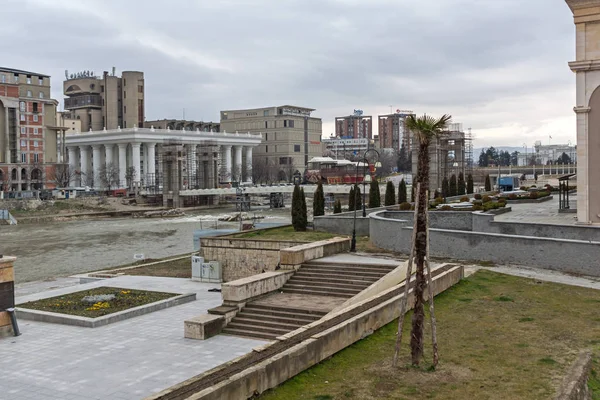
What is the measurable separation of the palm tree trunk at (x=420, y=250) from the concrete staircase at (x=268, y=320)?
16.4ft

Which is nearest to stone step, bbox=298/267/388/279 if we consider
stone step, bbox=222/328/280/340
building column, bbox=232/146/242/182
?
stone step, bbox=222/328/280/340

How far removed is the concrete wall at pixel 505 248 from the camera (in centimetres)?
1942

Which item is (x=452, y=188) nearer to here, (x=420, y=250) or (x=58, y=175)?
(x=420, y=250)

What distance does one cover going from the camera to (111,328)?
16.5 metres

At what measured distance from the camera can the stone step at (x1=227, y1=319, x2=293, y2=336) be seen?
15.2m

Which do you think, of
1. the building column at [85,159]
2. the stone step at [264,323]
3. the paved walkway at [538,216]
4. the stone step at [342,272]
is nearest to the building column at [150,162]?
the building column at [85,159]

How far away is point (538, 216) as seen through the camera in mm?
32219

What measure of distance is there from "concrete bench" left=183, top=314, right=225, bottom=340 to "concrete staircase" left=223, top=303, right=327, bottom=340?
38cm

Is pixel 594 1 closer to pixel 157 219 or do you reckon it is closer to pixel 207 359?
pixel 207 359

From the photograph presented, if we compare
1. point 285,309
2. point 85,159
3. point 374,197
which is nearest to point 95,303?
point 285,309

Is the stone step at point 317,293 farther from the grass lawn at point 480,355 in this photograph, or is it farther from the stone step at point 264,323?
the grass lawn at point 480,355

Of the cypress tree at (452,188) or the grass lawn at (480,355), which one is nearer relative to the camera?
the grass lawn at (480,355)

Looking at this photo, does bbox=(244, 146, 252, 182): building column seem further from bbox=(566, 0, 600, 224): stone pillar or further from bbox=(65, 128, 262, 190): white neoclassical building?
bbox=(566, 0, 600, 224): stone pillar

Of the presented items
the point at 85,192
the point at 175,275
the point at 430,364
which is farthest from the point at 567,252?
the point at 85,192
